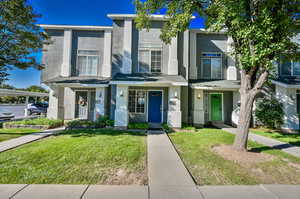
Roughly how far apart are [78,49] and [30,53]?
4789 mm

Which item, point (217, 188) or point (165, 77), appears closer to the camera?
point (217, 188)

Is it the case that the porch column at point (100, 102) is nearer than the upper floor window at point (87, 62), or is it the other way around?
the porch column at point (100, 102)

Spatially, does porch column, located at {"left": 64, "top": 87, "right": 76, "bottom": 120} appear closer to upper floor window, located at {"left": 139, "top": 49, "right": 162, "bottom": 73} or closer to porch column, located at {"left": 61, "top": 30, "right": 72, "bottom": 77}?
porch column, located at {"left": 61, "top": 30, "right": 72, "bottom": 77}

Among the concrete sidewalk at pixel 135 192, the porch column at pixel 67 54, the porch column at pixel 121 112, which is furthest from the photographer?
the porch column at pixel 67 54

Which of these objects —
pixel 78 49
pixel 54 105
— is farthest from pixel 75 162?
pixel 78 49

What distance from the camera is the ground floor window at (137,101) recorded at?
1077 cm

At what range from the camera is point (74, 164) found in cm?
414

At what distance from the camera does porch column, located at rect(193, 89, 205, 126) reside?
10.8 meters

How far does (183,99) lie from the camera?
35.0ft

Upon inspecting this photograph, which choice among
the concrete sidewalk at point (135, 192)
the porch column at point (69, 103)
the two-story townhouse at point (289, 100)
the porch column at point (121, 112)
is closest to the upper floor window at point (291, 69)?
the two-story townhouse at point (289, 100)

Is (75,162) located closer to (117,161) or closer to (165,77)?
(117,161)

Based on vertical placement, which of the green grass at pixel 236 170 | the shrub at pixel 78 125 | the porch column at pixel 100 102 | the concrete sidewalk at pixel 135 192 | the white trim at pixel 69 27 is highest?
the white trim at pixel 69 27

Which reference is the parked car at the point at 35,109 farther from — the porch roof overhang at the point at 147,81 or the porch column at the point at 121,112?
the porch roof overhang at the point at 147,81

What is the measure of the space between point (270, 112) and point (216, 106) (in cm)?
357
